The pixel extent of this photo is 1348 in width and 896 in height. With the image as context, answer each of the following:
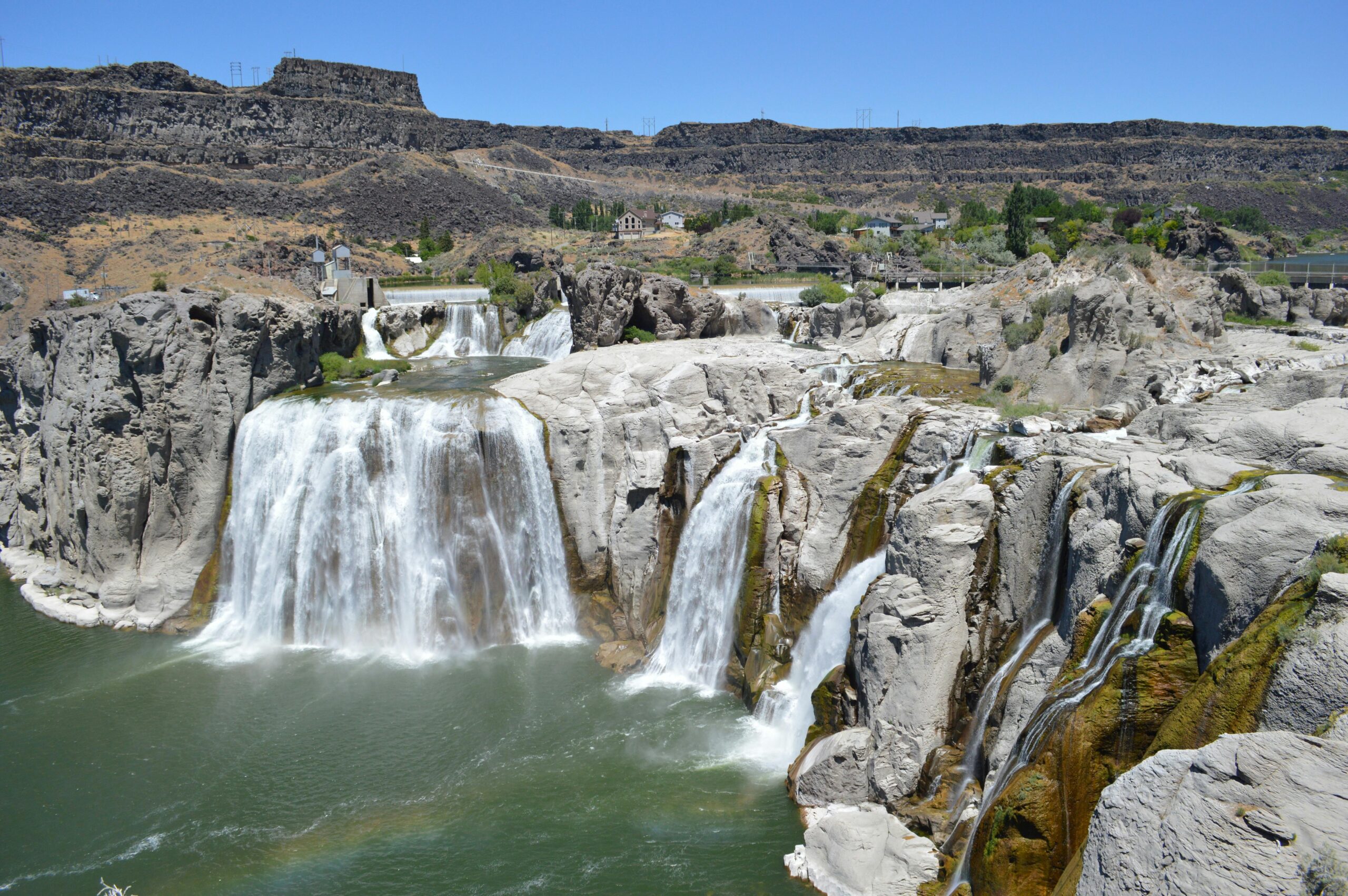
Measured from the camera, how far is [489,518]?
81.9ft

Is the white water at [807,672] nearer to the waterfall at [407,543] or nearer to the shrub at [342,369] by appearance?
the waterfall at [407,543]

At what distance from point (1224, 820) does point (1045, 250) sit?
51.0 metres

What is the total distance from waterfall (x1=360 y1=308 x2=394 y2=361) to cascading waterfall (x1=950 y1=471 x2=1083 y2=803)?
32.5 m

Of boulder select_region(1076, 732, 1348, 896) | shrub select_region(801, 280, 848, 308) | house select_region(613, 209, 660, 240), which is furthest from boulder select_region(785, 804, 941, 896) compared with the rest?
house select_region(613, 209, 660, 240)

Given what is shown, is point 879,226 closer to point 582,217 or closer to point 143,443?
point 582,217

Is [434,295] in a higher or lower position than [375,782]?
higher

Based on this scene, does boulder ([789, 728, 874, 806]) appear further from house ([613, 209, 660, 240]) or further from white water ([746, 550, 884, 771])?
house ([613, 209, 660, 240])

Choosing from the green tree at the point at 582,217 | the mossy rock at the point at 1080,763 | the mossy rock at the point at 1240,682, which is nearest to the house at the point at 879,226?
the green tree at the point at 582,217

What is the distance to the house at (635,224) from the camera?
8869 cm

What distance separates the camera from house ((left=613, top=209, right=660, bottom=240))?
88.7 metres

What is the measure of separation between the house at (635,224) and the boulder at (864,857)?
243ft

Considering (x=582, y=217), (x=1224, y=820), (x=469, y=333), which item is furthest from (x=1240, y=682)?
(x=582, y=217)

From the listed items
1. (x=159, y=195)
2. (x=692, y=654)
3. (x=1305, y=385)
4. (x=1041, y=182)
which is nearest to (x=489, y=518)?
(x=692, y=654)

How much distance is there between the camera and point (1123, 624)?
1173 centimetres
